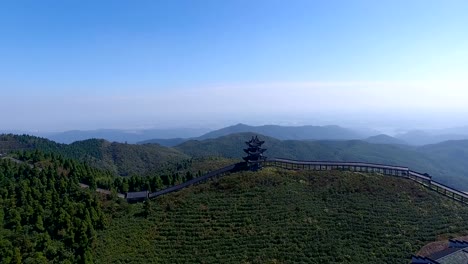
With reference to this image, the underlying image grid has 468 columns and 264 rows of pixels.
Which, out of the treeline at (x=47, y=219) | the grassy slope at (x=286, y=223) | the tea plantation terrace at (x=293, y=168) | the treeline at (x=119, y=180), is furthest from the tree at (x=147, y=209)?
the treeline at (x=119, y=180)

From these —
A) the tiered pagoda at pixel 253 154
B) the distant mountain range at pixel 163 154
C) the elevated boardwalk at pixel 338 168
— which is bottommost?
the distant mountain range at pixel 163 154

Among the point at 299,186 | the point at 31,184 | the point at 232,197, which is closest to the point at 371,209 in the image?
the point at 299,186

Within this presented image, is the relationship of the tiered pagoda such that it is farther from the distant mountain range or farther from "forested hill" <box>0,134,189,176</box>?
"forested hill" <box>0,134,189,176</box>

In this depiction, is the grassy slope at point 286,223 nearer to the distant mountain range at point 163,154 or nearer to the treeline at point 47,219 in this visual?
the treeline at point 47,219

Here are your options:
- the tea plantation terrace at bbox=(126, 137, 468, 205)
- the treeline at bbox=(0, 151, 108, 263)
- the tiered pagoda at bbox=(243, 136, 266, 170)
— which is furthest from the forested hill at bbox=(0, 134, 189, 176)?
the tiered pagoda at bbox=(243, 136, 266, 170)

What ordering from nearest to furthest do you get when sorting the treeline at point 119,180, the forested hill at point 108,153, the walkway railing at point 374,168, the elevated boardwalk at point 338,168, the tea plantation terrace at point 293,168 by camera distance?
the walkway railing at point 374,168, the elevated boardwalk at point 338,168, the tea plantation terrace at point 293,168, the treeline at point 119,180, the forested hill at point 108,153

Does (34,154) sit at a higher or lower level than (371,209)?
higher

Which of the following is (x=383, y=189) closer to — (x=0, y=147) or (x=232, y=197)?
(x=232, y=197)
